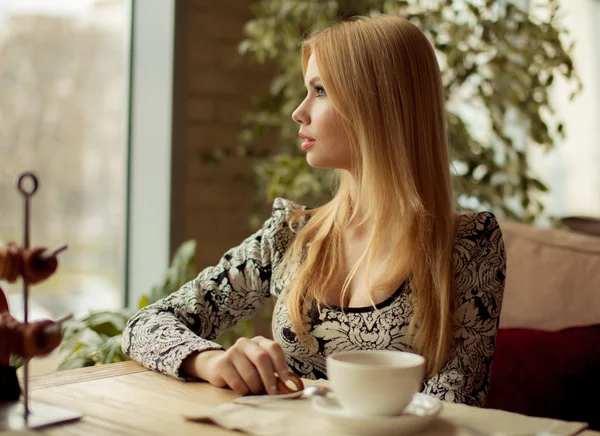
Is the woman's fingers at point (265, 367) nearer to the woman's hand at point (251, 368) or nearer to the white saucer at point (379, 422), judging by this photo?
the woman's hand at point (251, 368)

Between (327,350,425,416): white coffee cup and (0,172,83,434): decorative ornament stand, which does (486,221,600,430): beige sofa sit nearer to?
(327,350,425,416): white coffee cup

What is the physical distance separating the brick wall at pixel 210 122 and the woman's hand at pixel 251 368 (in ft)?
6.58

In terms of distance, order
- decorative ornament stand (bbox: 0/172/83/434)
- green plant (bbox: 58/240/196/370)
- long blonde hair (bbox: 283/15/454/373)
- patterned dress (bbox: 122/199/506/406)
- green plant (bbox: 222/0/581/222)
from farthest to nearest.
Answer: green plant (bbox: 222/0/581/222)
green plant (bbox: 58/240/196/370)
long blonde hair (bbox: 283/15/454/373)
patterned dress (bbox: 122/199/506/406)
decorative ornament stand (bbox: 0/172/83/434)

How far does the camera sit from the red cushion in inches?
65.0

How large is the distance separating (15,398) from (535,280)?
4.22ft

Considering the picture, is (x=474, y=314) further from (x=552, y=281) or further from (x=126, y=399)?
(x=126, y=399)

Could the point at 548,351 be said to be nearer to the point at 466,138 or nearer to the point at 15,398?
the point at 15,398

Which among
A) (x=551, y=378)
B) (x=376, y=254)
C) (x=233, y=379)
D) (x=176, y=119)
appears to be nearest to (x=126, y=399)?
(x=233, y=379)

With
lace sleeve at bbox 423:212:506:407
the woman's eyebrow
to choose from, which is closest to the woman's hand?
lace sleeve at bbox 423:212:506:407

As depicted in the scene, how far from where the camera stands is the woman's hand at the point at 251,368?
108cm

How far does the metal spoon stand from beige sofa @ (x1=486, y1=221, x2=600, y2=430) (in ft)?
2.51

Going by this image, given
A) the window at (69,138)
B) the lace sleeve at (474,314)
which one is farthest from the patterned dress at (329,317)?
the window at (69,138)

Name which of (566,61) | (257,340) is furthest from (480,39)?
(257,340)

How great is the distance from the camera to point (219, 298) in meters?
1.58
